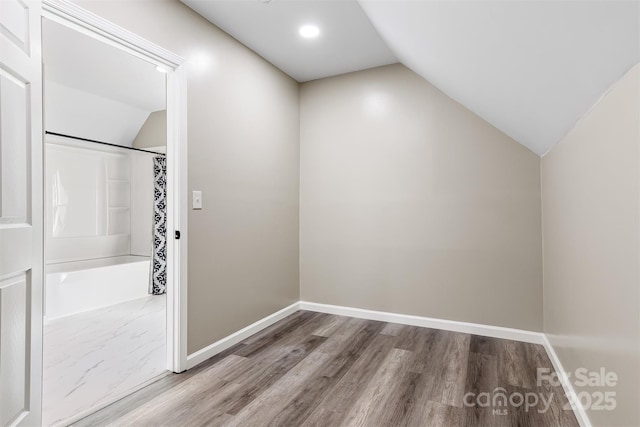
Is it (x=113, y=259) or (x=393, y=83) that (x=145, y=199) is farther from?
(x=393, y=83)

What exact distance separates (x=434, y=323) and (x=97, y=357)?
268 cm

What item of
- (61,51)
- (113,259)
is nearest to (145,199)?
(113,259)

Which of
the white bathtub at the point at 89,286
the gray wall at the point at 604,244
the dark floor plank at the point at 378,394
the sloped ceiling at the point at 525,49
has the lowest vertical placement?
the dark floor plank at the point at 378,394

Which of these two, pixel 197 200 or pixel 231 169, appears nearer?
pixel 197 200

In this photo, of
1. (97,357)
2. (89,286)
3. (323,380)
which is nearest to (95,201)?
(89,286)

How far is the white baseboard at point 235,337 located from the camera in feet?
7.51

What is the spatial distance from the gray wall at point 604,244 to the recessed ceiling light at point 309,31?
5.96ft

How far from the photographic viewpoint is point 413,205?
3.05m

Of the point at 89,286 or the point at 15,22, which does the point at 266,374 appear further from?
the point at 89,286

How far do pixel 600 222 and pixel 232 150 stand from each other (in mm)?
2288

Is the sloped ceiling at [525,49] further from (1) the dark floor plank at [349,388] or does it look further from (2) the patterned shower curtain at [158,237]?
(2) the patterned shower curtain at [158,237]

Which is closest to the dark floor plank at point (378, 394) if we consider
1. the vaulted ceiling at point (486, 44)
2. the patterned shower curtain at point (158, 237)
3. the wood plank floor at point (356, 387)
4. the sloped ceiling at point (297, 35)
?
the wood plank floor at point (356, 387)

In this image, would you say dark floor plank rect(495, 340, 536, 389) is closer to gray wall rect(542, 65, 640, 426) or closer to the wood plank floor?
the wood plank floor

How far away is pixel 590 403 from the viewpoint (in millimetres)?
1468
